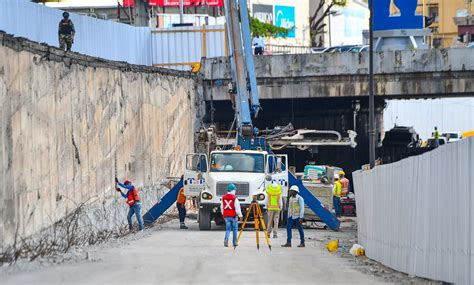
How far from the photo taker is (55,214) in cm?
2911

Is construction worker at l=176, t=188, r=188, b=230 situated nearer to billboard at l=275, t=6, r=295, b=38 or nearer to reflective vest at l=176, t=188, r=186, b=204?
reflective vest at l=176, t=188, r=186, b=204

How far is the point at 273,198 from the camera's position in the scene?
3156cm

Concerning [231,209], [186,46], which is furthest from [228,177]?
[186,46]

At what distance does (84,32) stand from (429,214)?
2689cm

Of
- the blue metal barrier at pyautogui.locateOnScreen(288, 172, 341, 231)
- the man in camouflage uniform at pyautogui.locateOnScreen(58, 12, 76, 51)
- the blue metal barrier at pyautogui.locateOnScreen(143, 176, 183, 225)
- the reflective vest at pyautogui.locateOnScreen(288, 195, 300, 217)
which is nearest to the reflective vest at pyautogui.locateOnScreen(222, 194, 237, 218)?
the reflective vest at pyautogui.locateOnScreen(288, 195, 300, 217)

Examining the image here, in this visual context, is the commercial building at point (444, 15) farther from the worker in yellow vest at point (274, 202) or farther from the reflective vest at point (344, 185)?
the worker in yellow vest at point (274, 202)

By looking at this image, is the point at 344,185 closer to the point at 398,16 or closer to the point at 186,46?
the point at 186,46

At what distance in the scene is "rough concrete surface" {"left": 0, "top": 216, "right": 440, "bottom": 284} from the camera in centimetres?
1956

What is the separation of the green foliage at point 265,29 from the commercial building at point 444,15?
24145 mm

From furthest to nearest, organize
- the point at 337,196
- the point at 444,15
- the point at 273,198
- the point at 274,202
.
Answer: the point at 444,15 → the point at 337,196 → the point at 274,202 → the point at 273,198

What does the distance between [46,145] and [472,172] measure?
601 inches

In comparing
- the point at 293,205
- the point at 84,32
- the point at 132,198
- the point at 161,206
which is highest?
the point at 84,32

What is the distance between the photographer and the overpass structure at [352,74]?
51.7 m

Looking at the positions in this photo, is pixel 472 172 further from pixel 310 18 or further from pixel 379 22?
pixel 310 18
